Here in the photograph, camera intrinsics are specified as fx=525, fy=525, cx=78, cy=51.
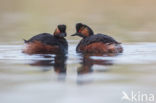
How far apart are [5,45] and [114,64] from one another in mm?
5536

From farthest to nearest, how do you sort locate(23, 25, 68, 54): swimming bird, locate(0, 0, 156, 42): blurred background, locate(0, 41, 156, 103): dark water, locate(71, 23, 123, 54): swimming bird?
locate(0, 0, 156, 42): blurred background
locate(23, 25, 68, 54): swimming bird
locate(71, 23, 123, 54): swimming bird
locate(0, 41, 156, 103): dark water

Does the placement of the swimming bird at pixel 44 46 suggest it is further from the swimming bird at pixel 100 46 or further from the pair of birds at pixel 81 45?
the swimming bird at pixel 100 46

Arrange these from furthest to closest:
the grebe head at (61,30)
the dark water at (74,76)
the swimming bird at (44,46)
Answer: the grebe head at (61,30), the swimming bird at (44,46), the dark water at (74,76)

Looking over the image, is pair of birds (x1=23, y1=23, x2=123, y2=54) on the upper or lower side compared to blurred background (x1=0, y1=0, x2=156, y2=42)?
lower

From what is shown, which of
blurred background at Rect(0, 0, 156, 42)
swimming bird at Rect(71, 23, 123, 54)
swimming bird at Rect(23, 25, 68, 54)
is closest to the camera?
swimming bird at Rect(71, 23, 123, 54)

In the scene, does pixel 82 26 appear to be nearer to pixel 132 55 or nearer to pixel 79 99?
pixel 132 55

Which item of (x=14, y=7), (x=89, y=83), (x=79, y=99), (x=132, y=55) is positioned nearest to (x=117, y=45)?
(x=132, y=55)

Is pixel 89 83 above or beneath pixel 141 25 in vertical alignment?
beneath

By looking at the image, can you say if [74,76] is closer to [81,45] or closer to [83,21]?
[81,45]

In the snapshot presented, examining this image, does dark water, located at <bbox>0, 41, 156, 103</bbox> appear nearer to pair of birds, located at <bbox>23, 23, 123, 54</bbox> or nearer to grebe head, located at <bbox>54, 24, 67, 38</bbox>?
pair of birds, located at <bbox>23, 23, 123, 54</bbox>

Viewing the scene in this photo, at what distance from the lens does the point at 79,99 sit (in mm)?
6832

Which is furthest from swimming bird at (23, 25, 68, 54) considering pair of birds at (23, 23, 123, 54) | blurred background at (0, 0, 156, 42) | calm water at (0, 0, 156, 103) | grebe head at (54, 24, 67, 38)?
blurred background at (0, 0, 156, 42)

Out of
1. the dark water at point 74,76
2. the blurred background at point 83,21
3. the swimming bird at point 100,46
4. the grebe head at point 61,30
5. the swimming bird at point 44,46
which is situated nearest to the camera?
the dark water at point 74,76

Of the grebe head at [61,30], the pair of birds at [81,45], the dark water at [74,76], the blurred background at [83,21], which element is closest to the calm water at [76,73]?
the dark water at [74,76]
